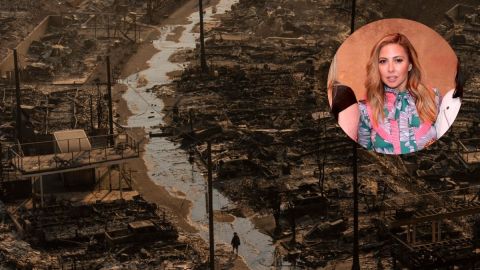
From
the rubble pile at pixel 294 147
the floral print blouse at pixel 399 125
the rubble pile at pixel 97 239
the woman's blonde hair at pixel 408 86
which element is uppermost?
the woman's blonde hair at pixel 408 86

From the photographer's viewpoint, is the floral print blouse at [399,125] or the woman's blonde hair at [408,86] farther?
the floral print blouse at [399,125]

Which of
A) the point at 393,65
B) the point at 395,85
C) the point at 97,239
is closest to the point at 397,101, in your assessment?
the point at 395,85

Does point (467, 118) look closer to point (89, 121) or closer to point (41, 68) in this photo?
point (89, 121)

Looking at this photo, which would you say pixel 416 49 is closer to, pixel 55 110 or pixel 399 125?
pixel 399 125

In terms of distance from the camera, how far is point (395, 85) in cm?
2133

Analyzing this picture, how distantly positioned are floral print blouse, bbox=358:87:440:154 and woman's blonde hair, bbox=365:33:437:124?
0.10 meters

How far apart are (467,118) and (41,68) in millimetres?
23134

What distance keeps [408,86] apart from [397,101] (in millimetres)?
382

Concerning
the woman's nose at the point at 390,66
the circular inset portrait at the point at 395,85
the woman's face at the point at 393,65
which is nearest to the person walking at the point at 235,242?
the circular inset portrait at the point at 395,85

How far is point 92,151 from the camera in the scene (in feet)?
119

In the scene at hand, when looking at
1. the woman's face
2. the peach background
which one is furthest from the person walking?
the woman's face

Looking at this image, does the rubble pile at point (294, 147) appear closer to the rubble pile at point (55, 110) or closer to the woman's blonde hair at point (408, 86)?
the rubble pile at point (55, 110)

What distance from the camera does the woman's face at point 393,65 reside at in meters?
21.0

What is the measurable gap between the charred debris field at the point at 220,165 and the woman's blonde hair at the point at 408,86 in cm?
766
